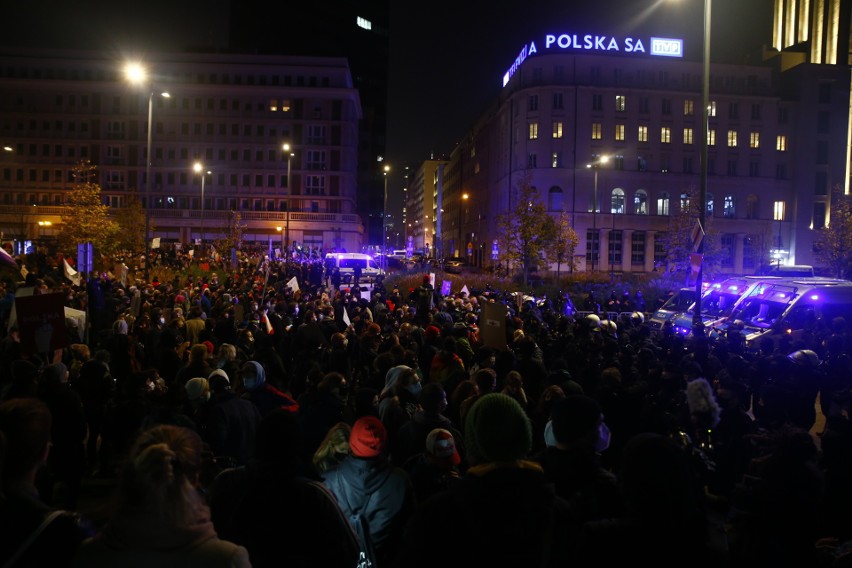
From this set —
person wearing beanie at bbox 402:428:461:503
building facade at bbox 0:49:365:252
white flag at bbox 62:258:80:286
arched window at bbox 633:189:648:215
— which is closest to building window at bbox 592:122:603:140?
arched window at bbox 633:189:648:215

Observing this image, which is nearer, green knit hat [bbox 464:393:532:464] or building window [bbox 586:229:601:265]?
green knit hat [bbox 464:393:532:464]

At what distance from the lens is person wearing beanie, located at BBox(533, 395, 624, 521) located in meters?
3.75

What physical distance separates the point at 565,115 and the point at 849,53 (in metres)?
48.7

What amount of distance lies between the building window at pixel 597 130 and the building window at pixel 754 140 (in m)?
18.8

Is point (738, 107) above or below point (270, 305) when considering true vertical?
above

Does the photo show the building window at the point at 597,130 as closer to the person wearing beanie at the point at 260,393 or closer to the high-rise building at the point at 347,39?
the high-rise building at the point at 347,39

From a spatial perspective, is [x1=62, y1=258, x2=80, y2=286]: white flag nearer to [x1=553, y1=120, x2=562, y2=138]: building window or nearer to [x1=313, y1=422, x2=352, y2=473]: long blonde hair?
[x1=313, y1=422, x2=352, y2=473]: long blonde hair

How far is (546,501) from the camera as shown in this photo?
294 centimetres

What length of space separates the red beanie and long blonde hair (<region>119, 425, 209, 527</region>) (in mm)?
1615

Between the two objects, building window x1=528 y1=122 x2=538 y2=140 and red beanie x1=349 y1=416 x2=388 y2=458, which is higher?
building window x1=528 y1=122 x2=538 y2=140

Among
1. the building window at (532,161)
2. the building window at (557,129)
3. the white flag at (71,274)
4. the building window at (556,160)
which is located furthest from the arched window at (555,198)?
the white flag at (71,274)

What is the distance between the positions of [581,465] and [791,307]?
14.8 metres

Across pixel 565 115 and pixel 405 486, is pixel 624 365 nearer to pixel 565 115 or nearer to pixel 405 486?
pixel 405 486

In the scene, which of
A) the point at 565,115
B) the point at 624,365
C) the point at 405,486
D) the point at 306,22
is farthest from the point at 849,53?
the point at 405,486
